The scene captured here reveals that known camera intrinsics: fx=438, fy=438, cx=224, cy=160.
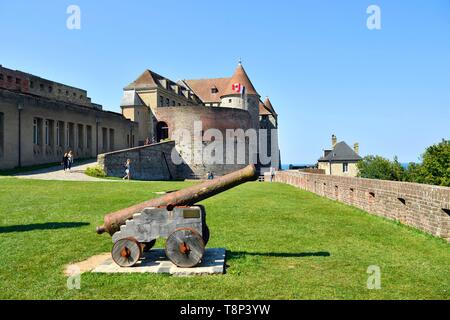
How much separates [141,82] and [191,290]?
50950mm

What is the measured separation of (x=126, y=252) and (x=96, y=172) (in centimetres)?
2348

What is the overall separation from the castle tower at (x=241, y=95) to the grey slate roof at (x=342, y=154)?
1544cm

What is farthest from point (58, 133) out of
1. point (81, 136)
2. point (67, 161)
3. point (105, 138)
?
point (105, 138)

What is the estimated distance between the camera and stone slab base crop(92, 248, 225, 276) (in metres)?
6.05

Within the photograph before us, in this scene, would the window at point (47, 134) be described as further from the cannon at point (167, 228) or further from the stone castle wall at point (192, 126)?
the cannon at point (167, 228)

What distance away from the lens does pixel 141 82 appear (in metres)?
54.0

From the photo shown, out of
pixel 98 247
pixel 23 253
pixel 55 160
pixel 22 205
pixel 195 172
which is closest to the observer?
pixel 23 253

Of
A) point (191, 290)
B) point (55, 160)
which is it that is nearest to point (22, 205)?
point (191, 290)

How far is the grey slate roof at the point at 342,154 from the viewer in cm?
7035

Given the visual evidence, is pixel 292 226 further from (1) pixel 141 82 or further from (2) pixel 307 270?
(1) pixel 141 82

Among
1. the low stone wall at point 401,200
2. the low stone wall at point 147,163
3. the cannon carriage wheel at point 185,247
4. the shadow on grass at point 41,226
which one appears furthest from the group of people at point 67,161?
the cannon carriage wheel at point 185,247

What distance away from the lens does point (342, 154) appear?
7131 centimetres
